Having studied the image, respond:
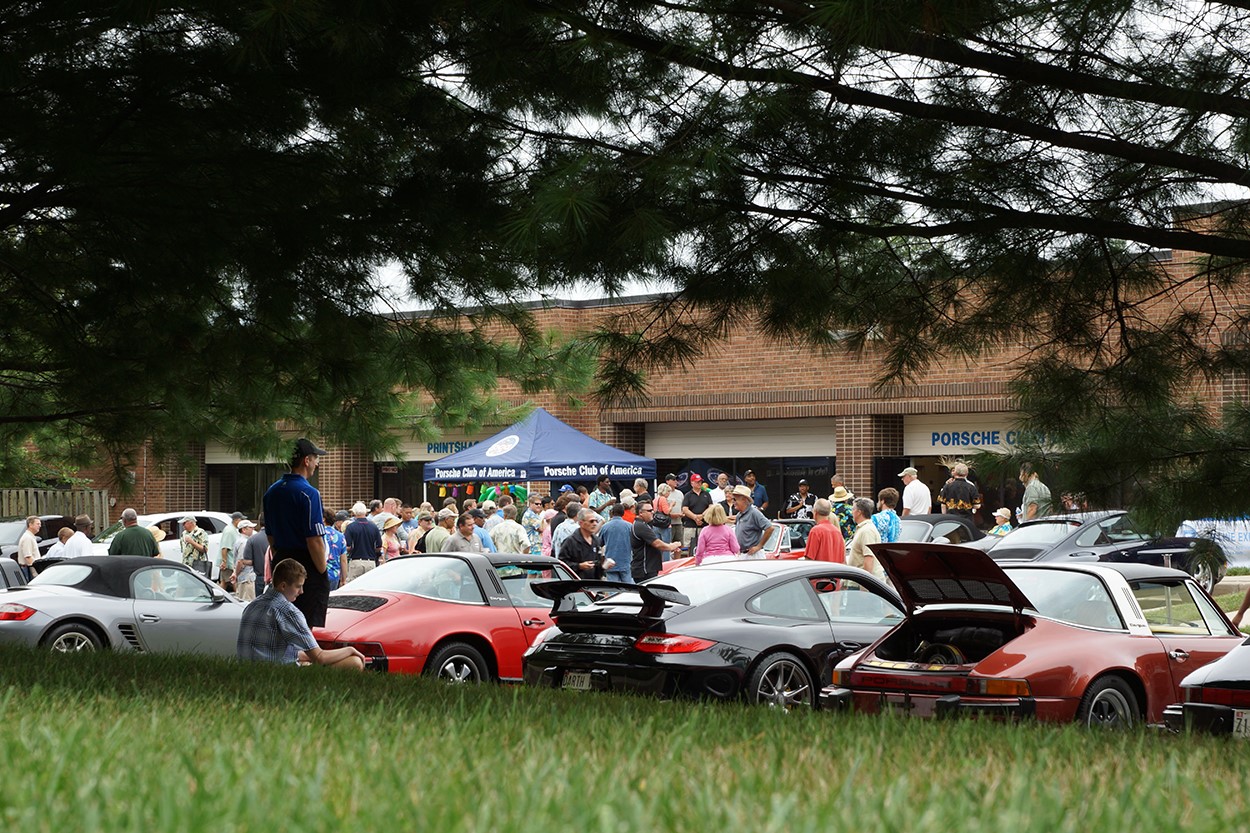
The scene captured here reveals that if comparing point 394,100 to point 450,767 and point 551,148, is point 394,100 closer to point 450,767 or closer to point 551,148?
point 551,148

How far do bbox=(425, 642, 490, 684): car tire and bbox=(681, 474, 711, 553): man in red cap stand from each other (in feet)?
37.2

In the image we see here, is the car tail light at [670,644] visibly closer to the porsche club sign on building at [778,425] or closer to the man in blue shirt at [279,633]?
the man in blue shirt at [279,633]

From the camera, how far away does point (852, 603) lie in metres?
12.0

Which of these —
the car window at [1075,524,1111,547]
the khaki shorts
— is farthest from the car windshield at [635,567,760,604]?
the car window at [1075,524,1111,547]

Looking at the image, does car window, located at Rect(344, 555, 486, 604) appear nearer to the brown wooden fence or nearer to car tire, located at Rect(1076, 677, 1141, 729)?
car tire, located at Rect(1076, 677, 1141, 729)

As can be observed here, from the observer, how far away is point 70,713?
18.0ft

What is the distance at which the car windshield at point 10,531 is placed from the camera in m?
27.7

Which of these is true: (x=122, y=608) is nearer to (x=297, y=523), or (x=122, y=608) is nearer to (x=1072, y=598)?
(x=297, y=523)

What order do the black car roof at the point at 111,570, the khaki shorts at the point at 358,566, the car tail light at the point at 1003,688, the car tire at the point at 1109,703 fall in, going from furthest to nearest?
the khaki shorts at the point at 358,566, the black car roof at the point at 111,570, the car tire at the point at 1109,703, the car tail light at the point at 1003,688

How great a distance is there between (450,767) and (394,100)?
5.60 metres

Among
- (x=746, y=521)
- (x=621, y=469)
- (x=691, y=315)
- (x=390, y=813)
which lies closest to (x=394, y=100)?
(x=691, y=315)

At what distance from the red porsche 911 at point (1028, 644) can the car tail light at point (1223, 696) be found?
38.1 inches

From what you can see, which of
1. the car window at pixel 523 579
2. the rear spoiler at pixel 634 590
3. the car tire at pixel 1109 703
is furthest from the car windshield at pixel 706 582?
the car tire at pixel 1109 703

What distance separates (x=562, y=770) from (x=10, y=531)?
26.3 m
